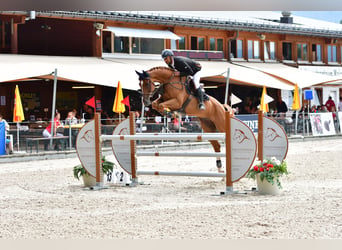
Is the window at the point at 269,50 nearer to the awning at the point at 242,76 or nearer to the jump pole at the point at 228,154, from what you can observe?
the awning at the point at 242,76

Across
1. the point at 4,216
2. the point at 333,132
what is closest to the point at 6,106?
the point at 333,132

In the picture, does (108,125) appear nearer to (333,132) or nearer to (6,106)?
(6,106)

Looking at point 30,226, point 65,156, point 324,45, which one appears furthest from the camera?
point 324,45

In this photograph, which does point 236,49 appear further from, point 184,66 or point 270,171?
point 270,171

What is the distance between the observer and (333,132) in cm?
2638

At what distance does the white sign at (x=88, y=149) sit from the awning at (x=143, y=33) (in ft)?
52.5

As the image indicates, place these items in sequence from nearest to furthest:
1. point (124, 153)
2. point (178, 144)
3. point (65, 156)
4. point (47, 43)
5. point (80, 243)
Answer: point (80, 243) < point (124, 153) < point (65, 156) < point (178, 144) < point (47, 43)

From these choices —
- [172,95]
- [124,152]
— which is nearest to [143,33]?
[172,95]

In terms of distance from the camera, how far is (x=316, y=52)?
3853cm

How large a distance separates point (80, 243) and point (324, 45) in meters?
35.9

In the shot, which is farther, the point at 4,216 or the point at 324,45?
the point at 324,45

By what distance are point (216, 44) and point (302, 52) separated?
707 centimetres

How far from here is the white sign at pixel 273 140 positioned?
35.6 feet

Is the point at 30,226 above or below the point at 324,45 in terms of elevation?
below
